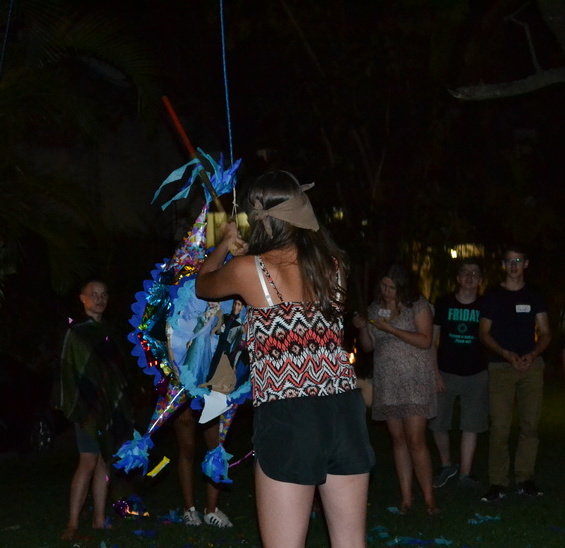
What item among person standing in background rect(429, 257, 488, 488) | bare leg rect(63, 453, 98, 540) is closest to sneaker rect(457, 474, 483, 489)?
person standing in background rect(429, 257, 488, 488)

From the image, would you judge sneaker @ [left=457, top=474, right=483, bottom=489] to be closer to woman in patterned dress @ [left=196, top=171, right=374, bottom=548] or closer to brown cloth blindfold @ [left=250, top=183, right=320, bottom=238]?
woman in patterned dress @ [left=196, top=171, right=374, bottom=548]

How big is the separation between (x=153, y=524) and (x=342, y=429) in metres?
3.99

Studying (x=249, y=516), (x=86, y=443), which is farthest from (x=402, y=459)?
(x=86, y=443)

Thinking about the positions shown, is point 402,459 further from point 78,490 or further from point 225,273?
point 225,273

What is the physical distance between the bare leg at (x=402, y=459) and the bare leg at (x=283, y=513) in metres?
4.11

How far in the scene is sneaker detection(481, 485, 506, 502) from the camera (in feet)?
27.3

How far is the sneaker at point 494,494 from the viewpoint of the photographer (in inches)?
328

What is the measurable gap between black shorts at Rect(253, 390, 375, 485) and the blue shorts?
5155 millimetres

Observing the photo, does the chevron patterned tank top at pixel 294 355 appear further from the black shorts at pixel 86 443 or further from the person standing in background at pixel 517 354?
the person standing in background at pixel 517 354

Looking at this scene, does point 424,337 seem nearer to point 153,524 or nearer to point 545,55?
point 153,524

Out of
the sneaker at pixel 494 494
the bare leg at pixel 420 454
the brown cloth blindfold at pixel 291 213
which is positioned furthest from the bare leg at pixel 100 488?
the brown cloth blindfold at pixel 291 213

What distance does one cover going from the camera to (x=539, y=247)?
2058 centimetres

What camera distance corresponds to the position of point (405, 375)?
7.93m

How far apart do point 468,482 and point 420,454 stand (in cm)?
145
